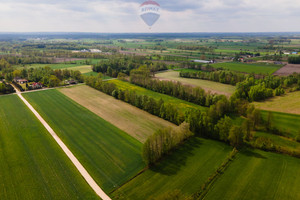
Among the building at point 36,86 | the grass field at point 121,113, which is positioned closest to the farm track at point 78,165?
the grass field at point 121,113

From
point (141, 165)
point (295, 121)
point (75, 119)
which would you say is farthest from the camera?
point (75, 119)

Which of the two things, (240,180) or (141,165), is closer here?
(240,180)

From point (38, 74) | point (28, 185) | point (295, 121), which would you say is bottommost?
point (28, 185)

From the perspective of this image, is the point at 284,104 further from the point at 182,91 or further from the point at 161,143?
the point at 161,143

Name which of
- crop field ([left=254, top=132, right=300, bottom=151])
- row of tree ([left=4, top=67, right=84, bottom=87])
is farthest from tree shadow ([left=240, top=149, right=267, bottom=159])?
row of tree ([left=4, top=67, right=84, bottom=87])

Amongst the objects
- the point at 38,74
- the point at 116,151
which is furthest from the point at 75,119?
the point at 38,74

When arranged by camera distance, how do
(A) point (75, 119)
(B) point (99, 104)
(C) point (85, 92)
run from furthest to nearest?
(C) point (85, 92) < (B) point (99, 104) < (A) point (75, 119)

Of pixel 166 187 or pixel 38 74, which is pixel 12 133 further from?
pixel 38 74

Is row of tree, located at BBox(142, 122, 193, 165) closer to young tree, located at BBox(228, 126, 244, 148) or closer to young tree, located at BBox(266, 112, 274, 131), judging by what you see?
young tree, located at BBox(228, 126, 244, 148)
